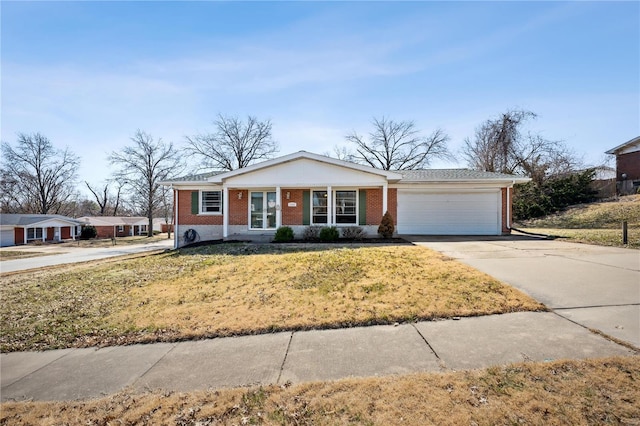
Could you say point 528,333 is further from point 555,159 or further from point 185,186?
point 555,159

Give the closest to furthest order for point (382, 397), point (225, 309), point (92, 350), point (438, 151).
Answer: point (382, 397), point (92, 350), point (225, 309), point (438, 151)

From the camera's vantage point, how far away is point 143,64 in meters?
9.36

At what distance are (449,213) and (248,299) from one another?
12685mm

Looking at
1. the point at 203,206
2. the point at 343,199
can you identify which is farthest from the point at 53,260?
the point at 343,199

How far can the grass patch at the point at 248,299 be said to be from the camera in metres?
4.82

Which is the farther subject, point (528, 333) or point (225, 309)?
point (225, 309)

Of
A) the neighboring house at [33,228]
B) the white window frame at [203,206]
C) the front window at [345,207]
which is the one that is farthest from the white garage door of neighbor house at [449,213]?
the neighboring house at [33,228]

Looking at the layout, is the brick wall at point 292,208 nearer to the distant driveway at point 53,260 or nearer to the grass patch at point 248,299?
the grass patch at point 248,299

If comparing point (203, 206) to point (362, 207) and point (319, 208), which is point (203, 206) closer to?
point (319, 208)

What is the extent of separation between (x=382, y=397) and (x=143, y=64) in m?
11.1

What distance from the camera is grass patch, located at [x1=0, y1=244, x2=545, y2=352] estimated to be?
482cm

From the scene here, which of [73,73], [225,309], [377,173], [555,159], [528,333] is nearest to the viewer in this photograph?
[528,333]

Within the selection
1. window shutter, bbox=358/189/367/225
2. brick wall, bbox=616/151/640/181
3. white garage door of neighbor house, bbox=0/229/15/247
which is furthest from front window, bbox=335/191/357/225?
white garage door of neighbor house, bbox=0/229/15/247

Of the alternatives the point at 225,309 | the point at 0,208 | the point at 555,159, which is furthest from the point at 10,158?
the point at 555,159
